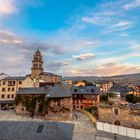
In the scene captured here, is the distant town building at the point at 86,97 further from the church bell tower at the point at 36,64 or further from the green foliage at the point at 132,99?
the church bell tower at the point at 36,64

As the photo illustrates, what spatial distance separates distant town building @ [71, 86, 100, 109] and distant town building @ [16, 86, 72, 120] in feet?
48.7

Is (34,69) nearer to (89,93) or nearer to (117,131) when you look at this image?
(89,93)

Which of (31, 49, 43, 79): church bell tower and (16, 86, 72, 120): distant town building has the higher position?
(31, 49, 43, 79): church bell tower

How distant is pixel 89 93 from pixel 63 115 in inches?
708

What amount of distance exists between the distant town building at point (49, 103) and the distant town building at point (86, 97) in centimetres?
1484

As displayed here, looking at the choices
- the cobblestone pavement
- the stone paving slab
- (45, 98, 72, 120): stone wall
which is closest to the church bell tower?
(45, 98, 72, 120): stone wall

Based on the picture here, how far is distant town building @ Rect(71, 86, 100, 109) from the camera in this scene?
56219mm

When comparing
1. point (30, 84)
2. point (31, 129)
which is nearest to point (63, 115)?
point (31, 129)

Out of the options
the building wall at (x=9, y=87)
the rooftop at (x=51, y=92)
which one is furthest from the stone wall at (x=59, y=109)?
the building wall at (x=9, y=87)

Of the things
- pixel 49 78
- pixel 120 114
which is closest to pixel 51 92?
pixel 120 114

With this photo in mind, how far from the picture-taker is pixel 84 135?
100 feet

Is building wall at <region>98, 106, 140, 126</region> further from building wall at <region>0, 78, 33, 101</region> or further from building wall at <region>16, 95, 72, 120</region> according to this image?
building wall at <region>0, 78, 33, 101</region>

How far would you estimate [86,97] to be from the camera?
56875 millimetres

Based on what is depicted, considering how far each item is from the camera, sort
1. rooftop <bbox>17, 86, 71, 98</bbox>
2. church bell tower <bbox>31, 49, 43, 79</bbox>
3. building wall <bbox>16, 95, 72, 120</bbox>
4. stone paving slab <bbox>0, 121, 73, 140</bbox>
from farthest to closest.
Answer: church bell tower <bbox>31, 49, 43, 79</bbox>
rooftop <bbox>17, 86, 71, 98</bbox>
building wall <bbox>16, 95, 72, 120</bbox>
stone paving slab <bbox>0, 121, 73, 140</bbox>
